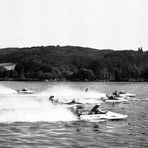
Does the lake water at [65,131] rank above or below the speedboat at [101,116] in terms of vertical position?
below

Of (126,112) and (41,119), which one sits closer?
(41,119)

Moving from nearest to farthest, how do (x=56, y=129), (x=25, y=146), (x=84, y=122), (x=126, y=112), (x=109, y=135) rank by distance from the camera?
(x=25, y=146) → (x=109, y=135) → (x=56, y=129) → (x=84, y=122) → (x=126, y=112)

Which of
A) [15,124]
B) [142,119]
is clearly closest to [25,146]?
[15,124]

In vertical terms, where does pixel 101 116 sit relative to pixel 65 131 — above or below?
above

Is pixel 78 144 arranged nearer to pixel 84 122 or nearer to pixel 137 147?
pixel 137 147

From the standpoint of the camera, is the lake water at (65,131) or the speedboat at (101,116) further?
the speedboat at (101,116)

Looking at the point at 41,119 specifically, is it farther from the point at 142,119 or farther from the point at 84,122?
the point at 142,119

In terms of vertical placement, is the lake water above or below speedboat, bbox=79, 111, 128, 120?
below

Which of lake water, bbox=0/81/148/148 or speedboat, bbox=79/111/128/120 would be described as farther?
speedboat, bbox=79/111/128/120

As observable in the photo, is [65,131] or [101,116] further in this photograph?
[101,116]

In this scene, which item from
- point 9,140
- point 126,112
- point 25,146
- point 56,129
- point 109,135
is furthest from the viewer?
point 126,112
